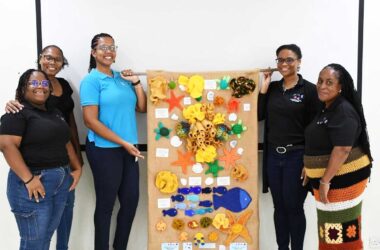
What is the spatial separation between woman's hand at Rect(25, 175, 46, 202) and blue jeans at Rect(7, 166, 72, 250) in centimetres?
3

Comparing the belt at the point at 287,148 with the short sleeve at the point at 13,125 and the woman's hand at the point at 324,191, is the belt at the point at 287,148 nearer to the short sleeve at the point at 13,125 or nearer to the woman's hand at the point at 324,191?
the woman's hand at the point at 324,191

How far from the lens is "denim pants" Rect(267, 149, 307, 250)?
7.19ft

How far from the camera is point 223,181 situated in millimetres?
2385

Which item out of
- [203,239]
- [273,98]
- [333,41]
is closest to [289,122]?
[273,98]

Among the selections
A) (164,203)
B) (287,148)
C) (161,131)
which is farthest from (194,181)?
(287,148)

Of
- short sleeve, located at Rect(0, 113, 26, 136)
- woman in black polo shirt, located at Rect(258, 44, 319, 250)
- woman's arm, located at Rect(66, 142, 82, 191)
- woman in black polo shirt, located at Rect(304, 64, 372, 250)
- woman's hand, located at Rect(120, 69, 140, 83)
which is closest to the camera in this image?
short sleeve, located at Rect(0, 113, 26, 136)

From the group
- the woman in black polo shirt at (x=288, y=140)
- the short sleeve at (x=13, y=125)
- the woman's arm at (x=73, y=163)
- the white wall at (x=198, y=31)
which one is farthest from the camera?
the white wall at (x=198, y=31)

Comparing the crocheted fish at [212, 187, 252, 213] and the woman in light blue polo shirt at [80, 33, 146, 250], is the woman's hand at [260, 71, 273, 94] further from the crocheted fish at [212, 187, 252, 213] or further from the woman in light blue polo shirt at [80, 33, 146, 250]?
the woman in light blue polo shirt at [80, 33, 146, 250]

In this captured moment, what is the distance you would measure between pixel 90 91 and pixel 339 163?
1.49 m

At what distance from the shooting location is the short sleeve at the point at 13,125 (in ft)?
5.44

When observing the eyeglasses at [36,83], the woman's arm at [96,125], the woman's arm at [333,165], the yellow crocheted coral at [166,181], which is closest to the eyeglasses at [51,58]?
the woman's arm at [96,125]

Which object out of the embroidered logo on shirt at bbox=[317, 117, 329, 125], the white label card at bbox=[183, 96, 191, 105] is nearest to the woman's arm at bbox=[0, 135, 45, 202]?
the white label card at bbox=[183, 96, 191, 105]

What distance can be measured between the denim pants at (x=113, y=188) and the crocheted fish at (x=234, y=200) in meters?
0.56

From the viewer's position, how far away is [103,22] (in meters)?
2.46
